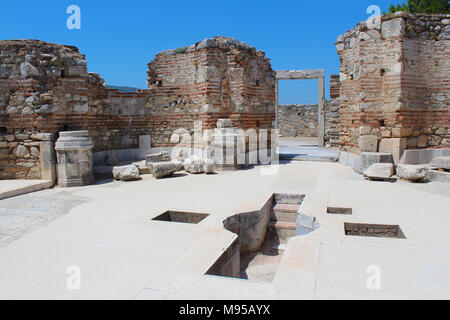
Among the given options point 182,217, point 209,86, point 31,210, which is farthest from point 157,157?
point 182,217

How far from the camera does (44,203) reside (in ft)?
19.8

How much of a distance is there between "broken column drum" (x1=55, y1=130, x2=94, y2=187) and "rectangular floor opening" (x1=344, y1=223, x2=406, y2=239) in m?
5.42

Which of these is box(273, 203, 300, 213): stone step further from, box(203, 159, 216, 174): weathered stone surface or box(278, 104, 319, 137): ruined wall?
box(278, 104, 319, 137): ruined wall

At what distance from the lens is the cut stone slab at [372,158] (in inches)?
326

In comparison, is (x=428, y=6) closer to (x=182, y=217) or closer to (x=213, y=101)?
(x=213, y=101)

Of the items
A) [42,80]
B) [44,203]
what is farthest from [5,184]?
[42,80]

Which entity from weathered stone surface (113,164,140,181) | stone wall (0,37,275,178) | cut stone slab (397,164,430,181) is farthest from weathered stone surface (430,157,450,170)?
weathered stone surface (113,164,140,181)

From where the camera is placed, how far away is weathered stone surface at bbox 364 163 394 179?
301 inches

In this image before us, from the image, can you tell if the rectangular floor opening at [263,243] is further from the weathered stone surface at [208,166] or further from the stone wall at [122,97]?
the stone wall at [122,97]

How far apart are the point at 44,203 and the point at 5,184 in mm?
1669

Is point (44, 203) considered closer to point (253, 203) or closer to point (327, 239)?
point (253, 203)

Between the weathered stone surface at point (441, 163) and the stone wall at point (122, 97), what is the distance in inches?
181

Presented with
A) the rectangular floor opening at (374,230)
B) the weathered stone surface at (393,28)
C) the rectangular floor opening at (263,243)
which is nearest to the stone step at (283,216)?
the rectangular floor opening at (263,243)

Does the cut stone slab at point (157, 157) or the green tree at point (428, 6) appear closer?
the cut stone slab at point (157, 157)
